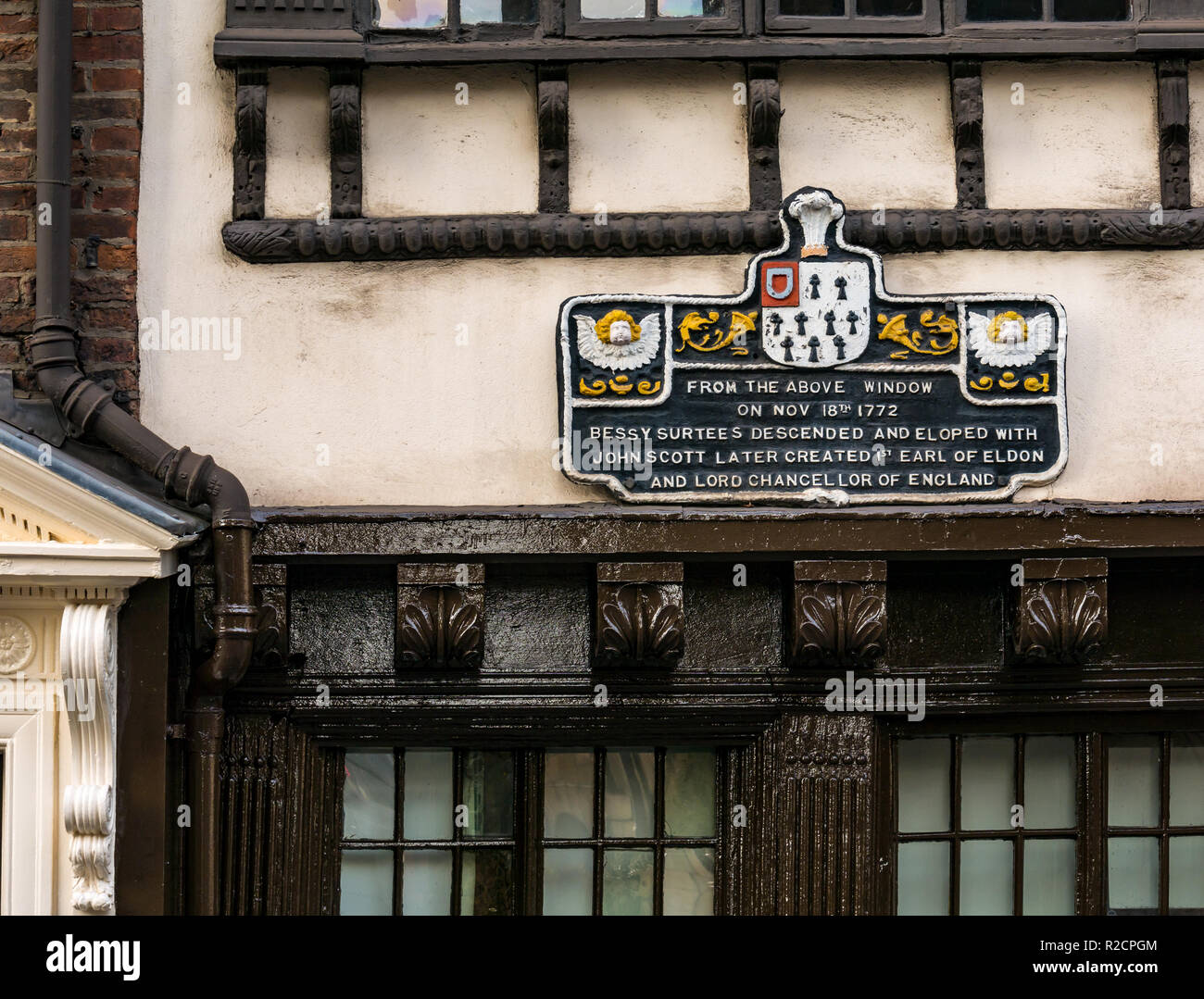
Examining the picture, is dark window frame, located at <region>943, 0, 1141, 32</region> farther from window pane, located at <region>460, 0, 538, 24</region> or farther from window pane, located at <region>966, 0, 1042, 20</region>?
window pane, located at <region>460, 0, 538, 24</region>

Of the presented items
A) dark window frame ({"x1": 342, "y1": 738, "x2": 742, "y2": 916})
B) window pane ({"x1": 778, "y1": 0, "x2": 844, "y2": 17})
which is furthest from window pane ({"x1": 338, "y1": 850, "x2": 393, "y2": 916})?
window pane ({"x1": 778, "y1": 0, "x2": 844, "y2": 17})

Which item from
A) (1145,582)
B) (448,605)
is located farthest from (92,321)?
(1145,582)

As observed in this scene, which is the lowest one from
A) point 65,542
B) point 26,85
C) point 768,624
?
point 768,624

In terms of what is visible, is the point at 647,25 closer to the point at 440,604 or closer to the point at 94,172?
the point at 94,172

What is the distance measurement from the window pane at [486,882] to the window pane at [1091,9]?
3.51 m

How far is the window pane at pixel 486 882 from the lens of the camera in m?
4.96

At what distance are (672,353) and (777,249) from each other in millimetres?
501

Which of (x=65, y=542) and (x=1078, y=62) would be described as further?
(x=1078, y=62)

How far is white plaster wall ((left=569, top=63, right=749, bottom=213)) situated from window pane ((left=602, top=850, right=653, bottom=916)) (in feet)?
7.41

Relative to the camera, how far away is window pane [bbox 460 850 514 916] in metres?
4.96

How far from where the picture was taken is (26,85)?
15.4 feet

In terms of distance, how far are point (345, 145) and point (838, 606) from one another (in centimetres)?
225
